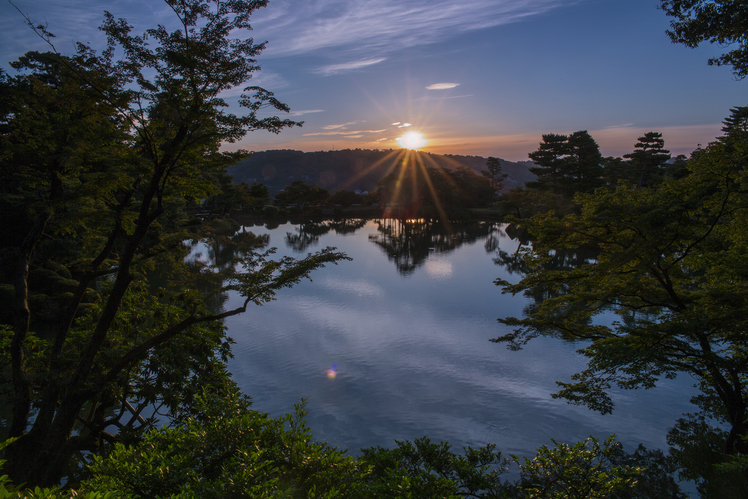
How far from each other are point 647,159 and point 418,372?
40865 millimetres

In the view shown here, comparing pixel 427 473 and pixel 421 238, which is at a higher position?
pixel 427 473

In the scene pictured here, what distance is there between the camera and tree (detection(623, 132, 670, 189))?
4041 cm

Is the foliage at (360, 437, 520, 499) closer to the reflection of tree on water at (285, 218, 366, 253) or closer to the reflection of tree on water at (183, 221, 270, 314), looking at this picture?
the reflection of tree on water at (183, 221, 270, 314)

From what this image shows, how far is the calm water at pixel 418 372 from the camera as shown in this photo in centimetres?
989

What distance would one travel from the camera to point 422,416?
34.4 feet

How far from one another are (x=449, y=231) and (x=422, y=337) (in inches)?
1484

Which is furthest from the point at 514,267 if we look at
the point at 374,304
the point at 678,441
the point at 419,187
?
the point at 419,187

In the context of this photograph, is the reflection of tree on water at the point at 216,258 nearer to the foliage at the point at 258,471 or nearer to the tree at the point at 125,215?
the tree at the point at 125,215

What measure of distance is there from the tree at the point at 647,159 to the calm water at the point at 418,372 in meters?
28.2

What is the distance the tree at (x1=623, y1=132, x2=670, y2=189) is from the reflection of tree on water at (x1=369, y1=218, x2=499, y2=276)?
16.7 meters

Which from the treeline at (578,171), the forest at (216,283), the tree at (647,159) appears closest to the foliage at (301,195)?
the treeline at (578,171)

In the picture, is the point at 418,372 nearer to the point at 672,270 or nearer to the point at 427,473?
the point at 672,270

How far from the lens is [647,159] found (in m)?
41.1

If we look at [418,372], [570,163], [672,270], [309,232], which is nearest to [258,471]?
[672,270]
